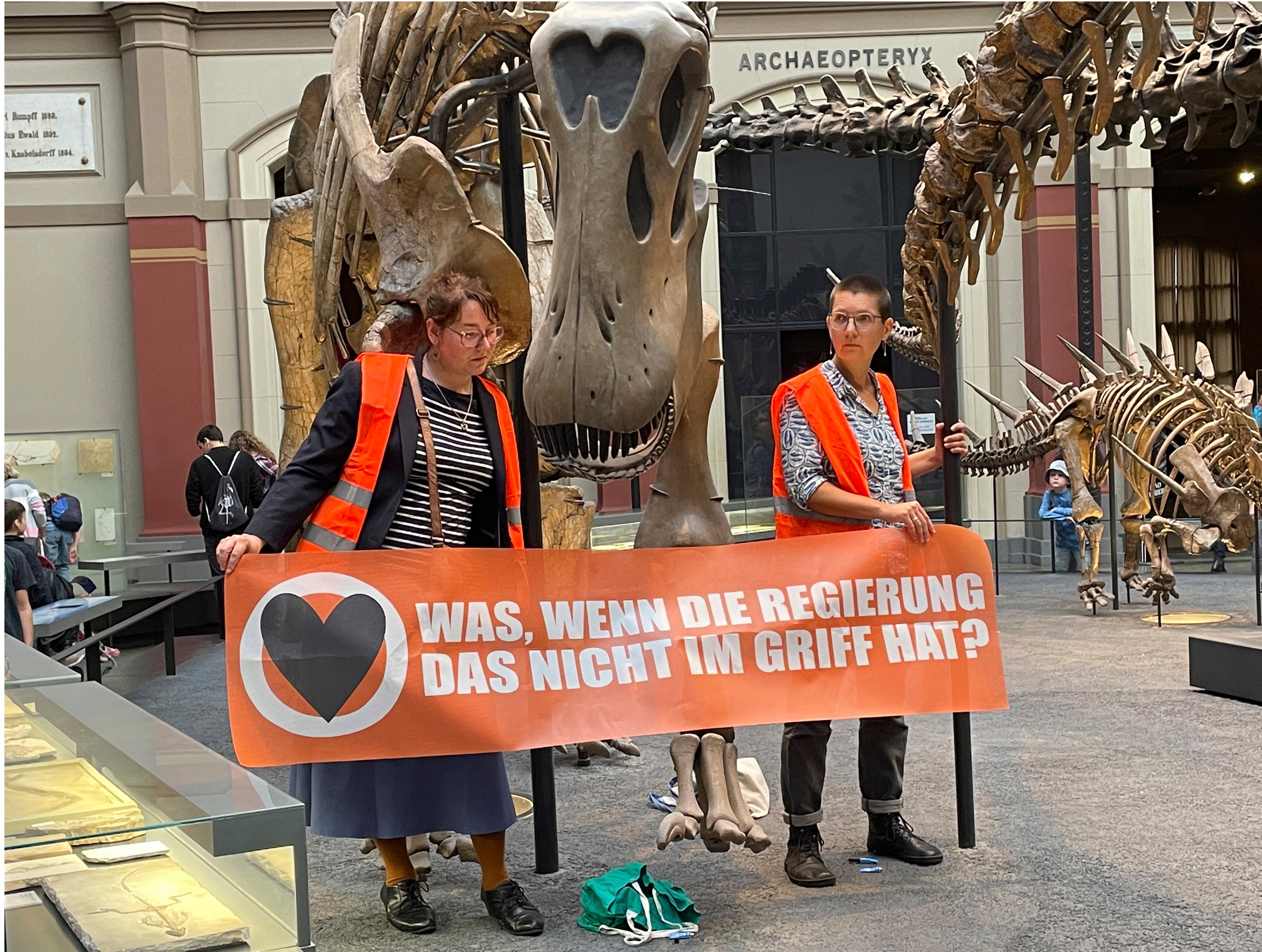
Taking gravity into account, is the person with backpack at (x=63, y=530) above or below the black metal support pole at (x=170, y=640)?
above

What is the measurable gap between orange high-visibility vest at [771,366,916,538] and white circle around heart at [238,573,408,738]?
1.38 m

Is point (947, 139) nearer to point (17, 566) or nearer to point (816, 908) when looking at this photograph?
point (816, 908)

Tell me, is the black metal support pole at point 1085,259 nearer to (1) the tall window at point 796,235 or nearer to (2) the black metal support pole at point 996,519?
(2) the black metal support pole at point 996,519

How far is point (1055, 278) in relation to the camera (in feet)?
48.1

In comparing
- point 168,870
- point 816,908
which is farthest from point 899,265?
point 168,870

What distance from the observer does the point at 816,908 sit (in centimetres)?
391

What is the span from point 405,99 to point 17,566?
4.23m

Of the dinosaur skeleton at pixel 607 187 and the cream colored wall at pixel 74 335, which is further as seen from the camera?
the cream colored wall at pixel 74 335

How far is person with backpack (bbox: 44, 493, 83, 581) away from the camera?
1020 centimetres

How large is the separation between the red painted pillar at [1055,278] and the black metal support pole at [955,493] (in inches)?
409

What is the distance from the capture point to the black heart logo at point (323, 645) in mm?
3564

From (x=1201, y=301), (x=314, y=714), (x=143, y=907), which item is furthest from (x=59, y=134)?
(x=1201, y=301)

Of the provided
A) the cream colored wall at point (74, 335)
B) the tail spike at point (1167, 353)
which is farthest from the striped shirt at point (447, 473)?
the cream colored wall at point (74, 335)

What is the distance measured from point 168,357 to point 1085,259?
10.4m
